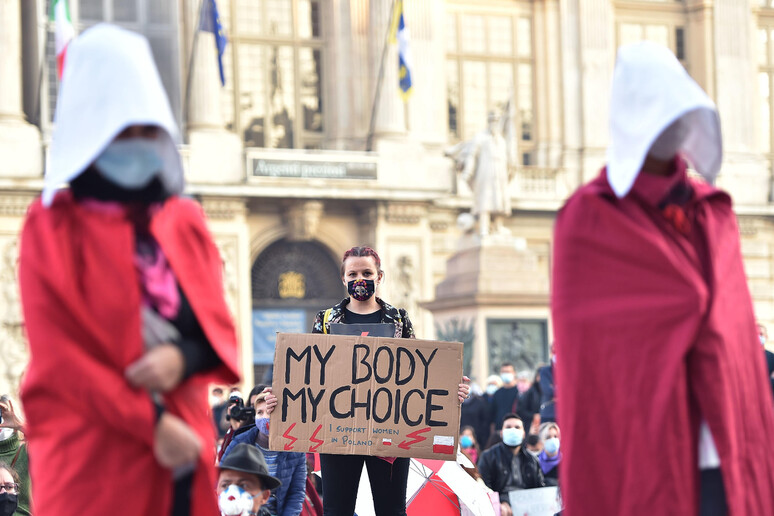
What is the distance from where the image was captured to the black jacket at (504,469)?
10156mm

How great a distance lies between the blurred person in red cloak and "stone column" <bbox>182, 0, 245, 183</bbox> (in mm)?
24621

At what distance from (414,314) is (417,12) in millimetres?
6557

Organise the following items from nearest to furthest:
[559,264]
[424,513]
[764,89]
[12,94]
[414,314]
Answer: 1. [559,264]
2. [424,513]
3. [12,94]
4. [414,314]
5. [764,89]

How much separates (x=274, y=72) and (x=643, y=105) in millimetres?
27159

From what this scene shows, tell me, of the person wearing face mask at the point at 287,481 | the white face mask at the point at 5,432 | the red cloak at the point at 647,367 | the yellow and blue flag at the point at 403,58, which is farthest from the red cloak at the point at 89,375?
the yellow and blue flag at the point at 403,58

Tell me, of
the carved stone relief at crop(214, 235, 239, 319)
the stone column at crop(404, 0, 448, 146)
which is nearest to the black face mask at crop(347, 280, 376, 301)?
the carved stone relief at crop(214, 235, 239, 319)

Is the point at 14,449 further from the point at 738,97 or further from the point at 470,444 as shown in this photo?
the point at 738,97

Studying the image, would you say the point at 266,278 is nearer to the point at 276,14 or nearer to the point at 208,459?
the point at 276,14

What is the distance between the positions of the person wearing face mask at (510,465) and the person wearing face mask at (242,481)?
4.38 meters

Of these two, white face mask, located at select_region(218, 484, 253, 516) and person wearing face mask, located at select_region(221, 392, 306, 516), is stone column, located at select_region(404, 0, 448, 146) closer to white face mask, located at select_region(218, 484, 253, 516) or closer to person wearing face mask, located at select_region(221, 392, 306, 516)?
person wearing face mask, located at select_region(221, 392, 306, 516)

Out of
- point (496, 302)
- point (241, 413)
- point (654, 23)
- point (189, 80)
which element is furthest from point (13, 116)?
point (241, 413)

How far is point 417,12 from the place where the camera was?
101ft

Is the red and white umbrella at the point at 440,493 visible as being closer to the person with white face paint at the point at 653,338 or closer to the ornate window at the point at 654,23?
the person with white face paint at the point at 653,338

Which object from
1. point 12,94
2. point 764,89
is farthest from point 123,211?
point 764,89
